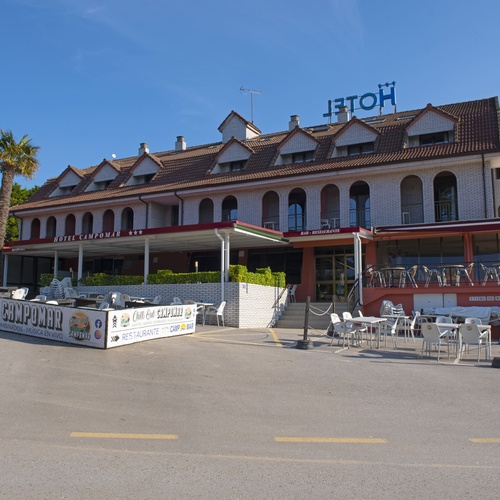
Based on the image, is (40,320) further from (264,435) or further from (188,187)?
(188,187)

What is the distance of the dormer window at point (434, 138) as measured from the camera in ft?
78.5

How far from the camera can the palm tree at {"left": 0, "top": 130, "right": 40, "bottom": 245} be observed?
29.9 meters

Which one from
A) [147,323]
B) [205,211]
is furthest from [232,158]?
[147,323]

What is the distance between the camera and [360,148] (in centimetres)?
2580

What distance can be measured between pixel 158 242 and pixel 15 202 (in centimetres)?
2564

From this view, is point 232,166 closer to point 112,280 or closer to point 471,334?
point 112,280

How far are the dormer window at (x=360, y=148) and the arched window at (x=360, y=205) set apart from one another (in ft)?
6.79

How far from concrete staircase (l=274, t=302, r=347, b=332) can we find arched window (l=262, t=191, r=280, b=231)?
5.70 metres

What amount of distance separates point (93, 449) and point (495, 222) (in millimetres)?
18003

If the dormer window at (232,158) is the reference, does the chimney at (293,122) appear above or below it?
above

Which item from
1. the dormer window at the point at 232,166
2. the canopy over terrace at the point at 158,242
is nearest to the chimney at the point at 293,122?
the dormer window at the point at 232,166

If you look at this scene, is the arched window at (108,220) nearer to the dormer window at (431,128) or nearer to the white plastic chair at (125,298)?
the white plastic chair at (125,298)

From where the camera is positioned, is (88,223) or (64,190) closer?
(88,223)

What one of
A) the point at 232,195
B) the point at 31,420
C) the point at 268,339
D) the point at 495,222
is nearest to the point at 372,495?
the point at 31,420
